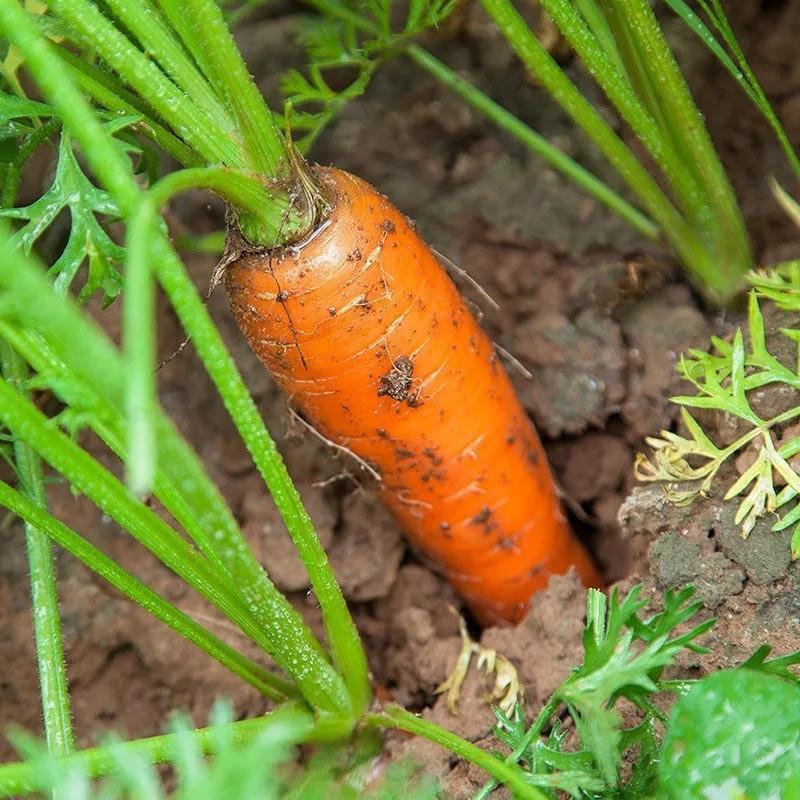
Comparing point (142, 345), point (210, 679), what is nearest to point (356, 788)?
point (210, 679)

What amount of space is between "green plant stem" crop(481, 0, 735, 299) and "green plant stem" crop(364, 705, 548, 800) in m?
0.76

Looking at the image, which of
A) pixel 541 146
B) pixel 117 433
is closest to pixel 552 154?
pixel 541 146

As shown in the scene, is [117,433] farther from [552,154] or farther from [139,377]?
[552,154]

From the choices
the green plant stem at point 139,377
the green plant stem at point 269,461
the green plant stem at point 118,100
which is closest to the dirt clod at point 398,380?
the green plant stem at point 269,461

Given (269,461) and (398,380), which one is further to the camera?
(398,380)

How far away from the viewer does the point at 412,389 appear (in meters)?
1.28

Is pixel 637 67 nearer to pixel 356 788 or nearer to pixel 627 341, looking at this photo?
pixel 627 341

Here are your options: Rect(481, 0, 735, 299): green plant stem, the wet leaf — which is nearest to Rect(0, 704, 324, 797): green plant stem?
the wet leaf

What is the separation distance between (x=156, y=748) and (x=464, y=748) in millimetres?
314

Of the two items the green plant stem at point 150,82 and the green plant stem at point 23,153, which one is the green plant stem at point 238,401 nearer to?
the green plant stem at point 150,82

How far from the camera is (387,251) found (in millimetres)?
1197

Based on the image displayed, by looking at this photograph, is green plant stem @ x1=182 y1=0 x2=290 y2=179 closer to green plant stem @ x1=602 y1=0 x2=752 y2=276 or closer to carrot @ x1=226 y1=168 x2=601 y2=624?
carrot @ x1=226 y1=168 x2=601 y2=624

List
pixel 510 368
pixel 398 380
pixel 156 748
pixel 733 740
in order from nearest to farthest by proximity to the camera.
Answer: pixel 733 740
pixel 156 748
pixel 398 380
pixel 510 368

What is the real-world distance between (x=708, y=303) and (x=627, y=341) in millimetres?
132
